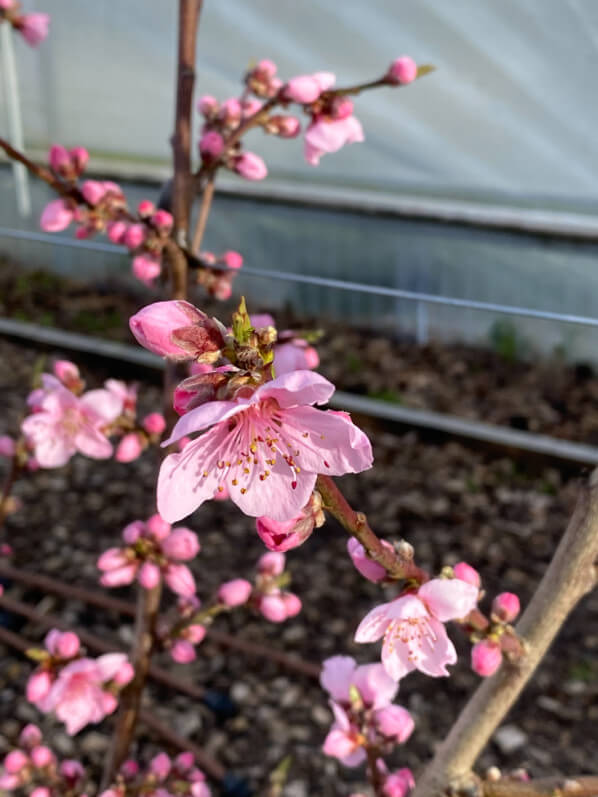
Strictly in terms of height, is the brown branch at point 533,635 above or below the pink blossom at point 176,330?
below

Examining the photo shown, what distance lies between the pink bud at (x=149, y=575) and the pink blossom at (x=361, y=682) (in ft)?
1.04

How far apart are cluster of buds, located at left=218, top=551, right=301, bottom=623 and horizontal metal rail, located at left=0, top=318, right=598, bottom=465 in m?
1.70

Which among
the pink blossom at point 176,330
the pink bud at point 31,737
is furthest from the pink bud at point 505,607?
the pink bud at point 31,737

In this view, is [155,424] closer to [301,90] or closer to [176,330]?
[301,90]

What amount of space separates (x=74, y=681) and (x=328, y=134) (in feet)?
3.37

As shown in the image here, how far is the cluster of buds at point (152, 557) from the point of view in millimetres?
1367

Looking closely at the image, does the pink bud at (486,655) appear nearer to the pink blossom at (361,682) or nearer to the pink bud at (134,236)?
the pink blossom at (361,682)

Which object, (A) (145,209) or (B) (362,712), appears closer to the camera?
(B) (362,712)

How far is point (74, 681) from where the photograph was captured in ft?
4.57

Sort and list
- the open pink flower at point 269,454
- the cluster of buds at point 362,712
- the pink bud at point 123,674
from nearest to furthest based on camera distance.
A: the open pink flower at point 269,454, the cluster of buds at point 362,712, the pink bud at point 123,674

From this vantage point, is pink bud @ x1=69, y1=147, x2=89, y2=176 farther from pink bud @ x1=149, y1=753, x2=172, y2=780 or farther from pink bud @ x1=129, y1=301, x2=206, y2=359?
pink bud @ x1=149, y1=753, x2=172, y2=780

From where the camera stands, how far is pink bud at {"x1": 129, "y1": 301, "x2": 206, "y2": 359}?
0.67 meters

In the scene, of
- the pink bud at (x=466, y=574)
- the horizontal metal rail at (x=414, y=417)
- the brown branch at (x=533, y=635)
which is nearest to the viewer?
the brown branch at (x=533, y=635)

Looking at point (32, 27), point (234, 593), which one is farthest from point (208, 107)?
point (234, 593)
